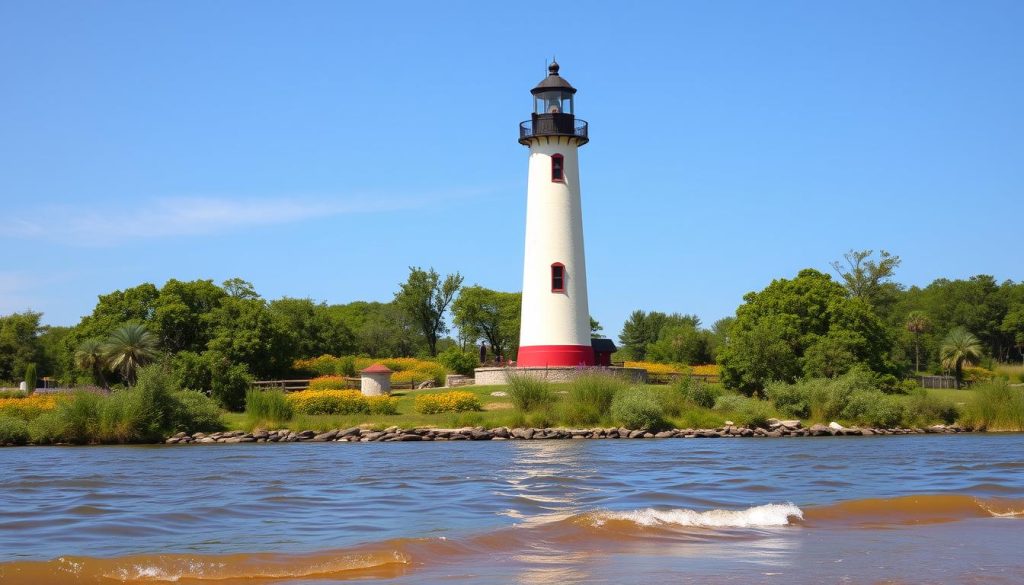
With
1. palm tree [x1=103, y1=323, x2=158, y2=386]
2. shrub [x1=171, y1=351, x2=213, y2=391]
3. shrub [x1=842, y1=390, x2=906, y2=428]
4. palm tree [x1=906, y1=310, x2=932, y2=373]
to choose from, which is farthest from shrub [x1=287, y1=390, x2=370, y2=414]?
palm tree [x1=906, y1=310, x2=932, y2=373]

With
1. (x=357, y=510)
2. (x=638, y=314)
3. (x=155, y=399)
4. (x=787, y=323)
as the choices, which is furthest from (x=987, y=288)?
(x=357, y=510)

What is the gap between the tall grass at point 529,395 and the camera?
36469 millimetres

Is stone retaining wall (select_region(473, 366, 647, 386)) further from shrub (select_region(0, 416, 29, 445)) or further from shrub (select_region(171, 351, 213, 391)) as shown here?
shrub (select_region(0, 416, 29, 445))

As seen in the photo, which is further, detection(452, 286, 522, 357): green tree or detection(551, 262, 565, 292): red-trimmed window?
detection(452, 286, 522, 357): green tree

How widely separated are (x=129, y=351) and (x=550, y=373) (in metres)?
19.8

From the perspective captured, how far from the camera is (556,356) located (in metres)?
44.0

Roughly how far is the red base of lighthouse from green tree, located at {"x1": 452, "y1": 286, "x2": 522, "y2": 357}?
108ft

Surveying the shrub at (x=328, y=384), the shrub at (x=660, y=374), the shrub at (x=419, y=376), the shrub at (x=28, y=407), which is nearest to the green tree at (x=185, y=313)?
the shrub at (x=328, y=384)

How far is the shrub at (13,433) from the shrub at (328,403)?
9.31 metres

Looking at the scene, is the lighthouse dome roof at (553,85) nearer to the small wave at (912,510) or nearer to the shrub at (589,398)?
the shrub at (589,398)

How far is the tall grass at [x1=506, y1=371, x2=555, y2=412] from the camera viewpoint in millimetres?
36469

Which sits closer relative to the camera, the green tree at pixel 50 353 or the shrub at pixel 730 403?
the shrub at pixel 730 403

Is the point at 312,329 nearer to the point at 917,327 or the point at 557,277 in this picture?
the point at 557,277

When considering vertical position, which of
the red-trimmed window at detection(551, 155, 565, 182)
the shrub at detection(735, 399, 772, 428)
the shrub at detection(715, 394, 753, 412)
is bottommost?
the shrub at detection(735, 399, 772, 428)
